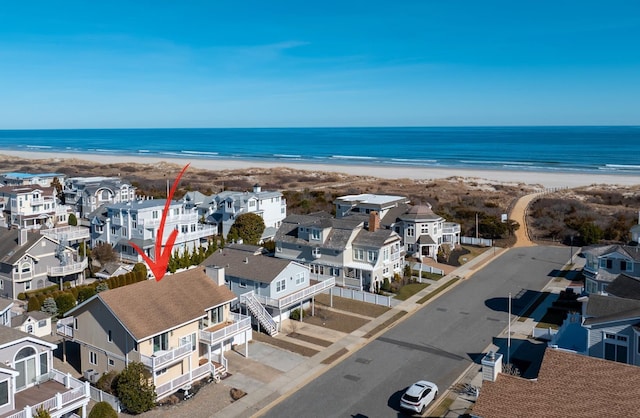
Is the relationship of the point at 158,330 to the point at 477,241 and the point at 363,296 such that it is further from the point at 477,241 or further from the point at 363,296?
the point at 477,241

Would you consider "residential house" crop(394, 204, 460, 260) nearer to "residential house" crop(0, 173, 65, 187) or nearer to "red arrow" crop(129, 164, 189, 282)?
"red arrow" crop(129, 164, 189, 282)

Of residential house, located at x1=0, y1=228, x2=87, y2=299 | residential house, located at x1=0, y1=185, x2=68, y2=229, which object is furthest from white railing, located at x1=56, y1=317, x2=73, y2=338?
residential house, located at x1=0, y1=185, x2=68, y2=229

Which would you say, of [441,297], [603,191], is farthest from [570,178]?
[441,297]

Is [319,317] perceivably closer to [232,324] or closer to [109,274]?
[232,324]

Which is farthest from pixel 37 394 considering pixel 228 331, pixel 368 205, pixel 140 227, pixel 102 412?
pixel 368 205

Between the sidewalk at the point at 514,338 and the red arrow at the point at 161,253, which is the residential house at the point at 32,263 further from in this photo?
the sidewalk at the point at 514,338
